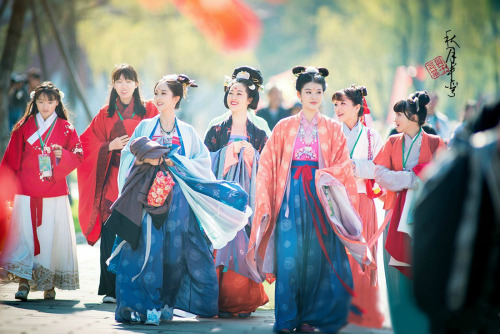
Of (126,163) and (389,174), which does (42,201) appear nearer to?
(126,163)

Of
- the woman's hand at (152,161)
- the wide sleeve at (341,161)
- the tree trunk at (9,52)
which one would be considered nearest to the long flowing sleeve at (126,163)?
the woman's hand at (152,161)

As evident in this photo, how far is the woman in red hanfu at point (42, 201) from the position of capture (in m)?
6.78

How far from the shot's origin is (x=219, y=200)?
6250 millimetres

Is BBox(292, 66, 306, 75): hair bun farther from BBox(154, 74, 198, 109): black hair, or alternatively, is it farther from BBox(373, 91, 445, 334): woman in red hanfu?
BBox(154, 74, 198, 109): black hair

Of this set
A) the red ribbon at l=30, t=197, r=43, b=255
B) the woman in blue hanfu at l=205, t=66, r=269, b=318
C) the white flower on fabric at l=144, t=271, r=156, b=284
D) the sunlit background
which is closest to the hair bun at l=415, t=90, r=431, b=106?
the woman in blue hanfu at l=205, t=66, r=269, b=318

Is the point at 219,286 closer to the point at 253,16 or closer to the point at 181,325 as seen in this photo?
the point at 181,325

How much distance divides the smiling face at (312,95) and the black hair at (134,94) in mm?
1881

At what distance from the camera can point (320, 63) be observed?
120 ft

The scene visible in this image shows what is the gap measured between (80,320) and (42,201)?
1.62 meters

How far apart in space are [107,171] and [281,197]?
214 centimetres

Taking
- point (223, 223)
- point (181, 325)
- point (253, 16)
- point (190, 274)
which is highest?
point (253, 16)

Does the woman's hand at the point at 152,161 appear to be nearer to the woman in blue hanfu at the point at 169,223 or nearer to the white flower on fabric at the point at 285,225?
the woman in blue hanfu at the point at 169,223

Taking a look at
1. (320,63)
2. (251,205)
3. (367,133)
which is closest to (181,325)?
(251,205)

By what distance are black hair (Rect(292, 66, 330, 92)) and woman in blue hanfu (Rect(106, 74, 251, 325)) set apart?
0.98 m
